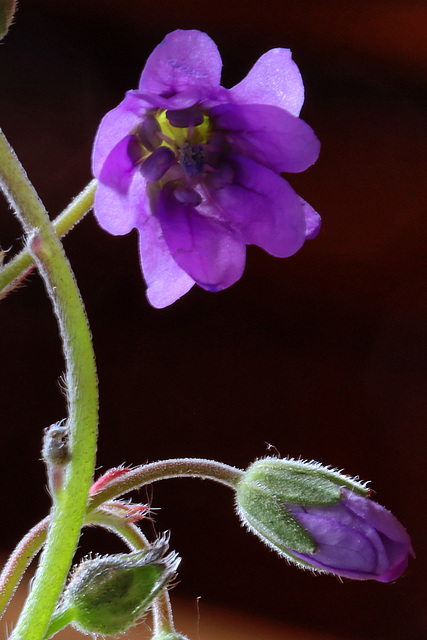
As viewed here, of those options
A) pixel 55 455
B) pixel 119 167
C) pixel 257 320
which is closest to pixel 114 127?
pixel 119 167

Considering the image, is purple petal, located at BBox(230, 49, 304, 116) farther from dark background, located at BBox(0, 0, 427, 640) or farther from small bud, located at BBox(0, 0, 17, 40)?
dark background, located at BBox(0, 0, 427, 640)

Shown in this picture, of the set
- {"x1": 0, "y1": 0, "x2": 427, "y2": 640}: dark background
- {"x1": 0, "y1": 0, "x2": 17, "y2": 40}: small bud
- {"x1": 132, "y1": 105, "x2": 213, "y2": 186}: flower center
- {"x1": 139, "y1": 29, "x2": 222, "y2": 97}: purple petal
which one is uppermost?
{"x1": 0, "y1": 0, "x2": 17, "y2": 40}: small bud

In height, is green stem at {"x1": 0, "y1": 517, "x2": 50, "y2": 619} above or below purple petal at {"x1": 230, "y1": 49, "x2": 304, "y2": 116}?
below

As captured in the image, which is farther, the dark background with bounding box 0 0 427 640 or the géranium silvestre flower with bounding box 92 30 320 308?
the dark background with bounding box 0 0 427 640

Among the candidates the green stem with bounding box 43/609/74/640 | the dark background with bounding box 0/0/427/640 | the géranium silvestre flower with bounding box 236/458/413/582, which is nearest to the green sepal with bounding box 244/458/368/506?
the géranium silvestre flower with bounding box 236/458/413/582

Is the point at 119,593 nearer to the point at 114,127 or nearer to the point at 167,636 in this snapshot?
the point at 167,636

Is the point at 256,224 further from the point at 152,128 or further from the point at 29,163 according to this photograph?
the point at 29,163

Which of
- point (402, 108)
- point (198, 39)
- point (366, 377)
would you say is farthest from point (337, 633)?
point (198, 39)

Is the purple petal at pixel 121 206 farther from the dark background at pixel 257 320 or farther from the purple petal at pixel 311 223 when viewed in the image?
the dark background at pixel 257 320
